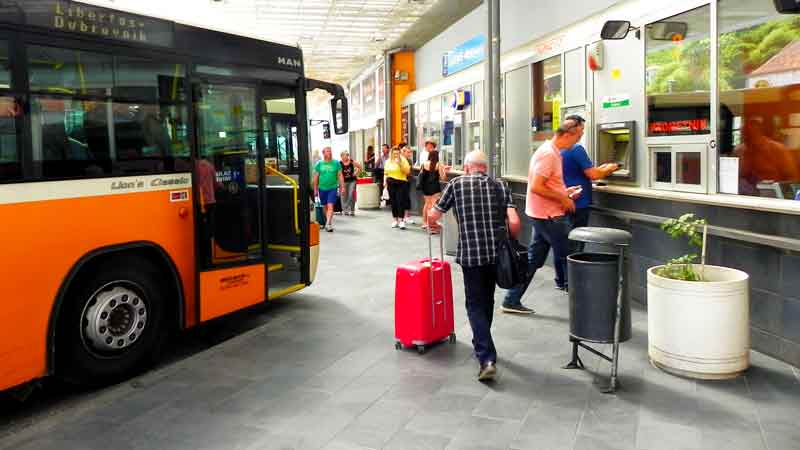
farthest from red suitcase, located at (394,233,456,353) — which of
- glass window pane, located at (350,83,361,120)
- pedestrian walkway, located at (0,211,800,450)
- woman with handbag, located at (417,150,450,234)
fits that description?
glass window pane, located at (350,83,361,120)

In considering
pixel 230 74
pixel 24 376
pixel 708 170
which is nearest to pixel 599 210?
pixel 708 170

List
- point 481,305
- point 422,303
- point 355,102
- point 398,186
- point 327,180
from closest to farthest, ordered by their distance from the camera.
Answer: point 481,305
point 422,303
point 327,180
point 398,186
point 355,102

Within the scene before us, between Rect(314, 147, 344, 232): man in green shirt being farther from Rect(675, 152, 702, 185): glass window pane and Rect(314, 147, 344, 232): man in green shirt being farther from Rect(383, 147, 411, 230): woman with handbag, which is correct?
Rect(675, 152, 702, 185): glass window pane

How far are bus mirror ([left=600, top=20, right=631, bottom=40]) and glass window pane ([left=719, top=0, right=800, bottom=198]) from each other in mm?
1368

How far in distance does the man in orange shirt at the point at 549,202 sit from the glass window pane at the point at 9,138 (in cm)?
429

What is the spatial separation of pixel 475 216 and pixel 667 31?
3.04 metres

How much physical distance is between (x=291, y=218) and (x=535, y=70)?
166 inches

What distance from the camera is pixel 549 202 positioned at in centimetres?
711

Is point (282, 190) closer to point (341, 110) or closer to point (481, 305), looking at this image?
point (341, 110)

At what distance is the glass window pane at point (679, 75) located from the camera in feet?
20.2

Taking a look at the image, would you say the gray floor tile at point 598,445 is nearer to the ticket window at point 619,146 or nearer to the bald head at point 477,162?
the bald head at point 477,162

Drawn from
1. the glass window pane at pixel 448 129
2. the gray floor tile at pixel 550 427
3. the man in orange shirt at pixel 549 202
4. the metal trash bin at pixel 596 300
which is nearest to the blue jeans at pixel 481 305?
the metal trash bin at pixel 596 300

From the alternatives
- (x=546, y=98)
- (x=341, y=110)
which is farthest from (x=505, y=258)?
(x=546, y=98)

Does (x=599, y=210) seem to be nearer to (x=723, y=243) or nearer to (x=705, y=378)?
(x=723, y=243)
